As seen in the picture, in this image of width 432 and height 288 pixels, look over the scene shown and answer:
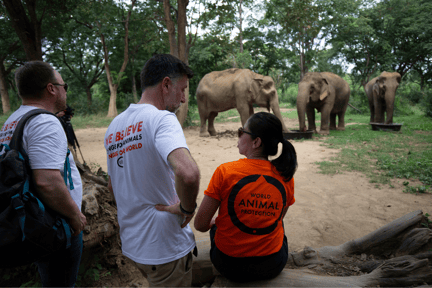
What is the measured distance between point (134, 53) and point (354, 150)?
2068cm

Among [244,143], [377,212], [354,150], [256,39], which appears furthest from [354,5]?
[244,143]

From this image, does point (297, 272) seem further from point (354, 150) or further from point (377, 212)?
point (354, 150)

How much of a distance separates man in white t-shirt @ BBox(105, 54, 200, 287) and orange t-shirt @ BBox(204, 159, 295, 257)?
28 centimetres

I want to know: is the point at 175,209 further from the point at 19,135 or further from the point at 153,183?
the point at 19,135

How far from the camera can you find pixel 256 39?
2791cm

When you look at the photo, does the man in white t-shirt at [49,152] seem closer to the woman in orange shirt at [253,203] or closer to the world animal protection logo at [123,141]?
the world animal protection logo at [123,141]

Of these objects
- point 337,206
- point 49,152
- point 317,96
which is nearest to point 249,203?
point 49,152

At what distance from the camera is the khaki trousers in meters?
1.53

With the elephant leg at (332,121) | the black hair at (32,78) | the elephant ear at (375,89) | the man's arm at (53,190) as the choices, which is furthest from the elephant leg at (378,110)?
the man's arm at (53,190)

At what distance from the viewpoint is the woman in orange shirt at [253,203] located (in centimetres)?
171

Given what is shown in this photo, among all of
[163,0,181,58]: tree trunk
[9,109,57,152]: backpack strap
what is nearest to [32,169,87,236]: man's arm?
[9,109,57,152]: backpack strap

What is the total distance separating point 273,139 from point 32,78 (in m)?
1.57

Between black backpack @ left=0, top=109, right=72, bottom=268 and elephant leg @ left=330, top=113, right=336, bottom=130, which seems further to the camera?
elephant leg @ left=330, top=113, right=336, bottom=130

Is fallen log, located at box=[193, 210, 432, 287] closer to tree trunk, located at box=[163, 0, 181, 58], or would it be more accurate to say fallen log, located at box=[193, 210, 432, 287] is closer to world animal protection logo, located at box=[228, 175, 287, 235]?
world animal protection logo, located at box=[228, 175, 287, 235]
